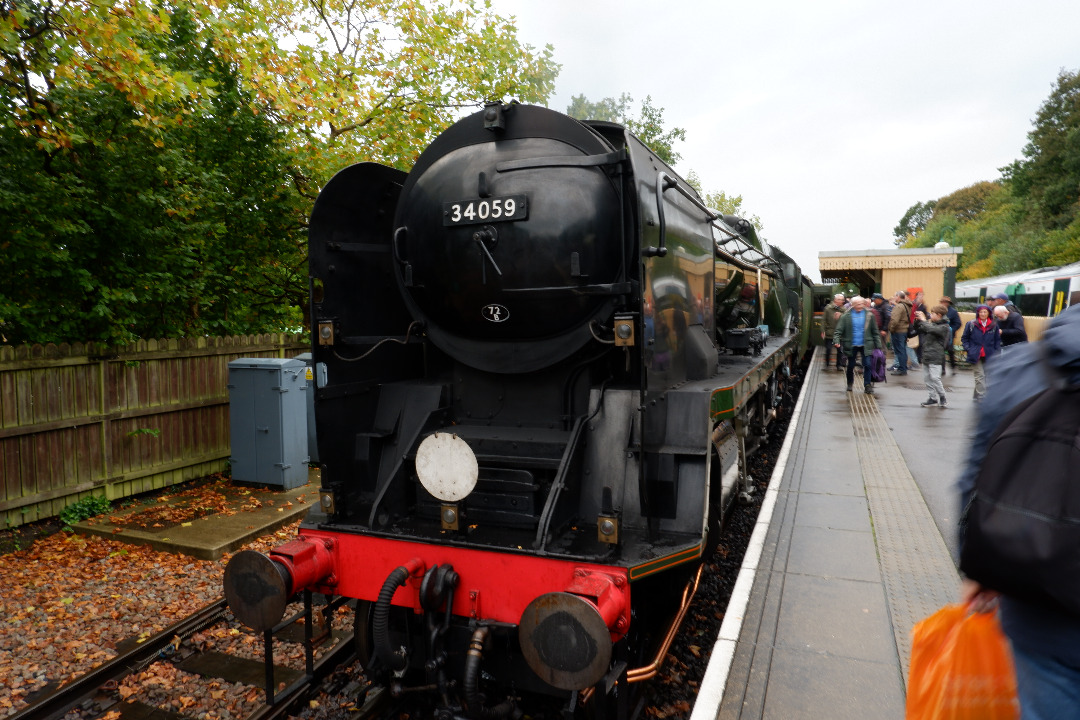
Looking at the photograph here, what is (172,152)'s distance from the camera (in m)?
6.11

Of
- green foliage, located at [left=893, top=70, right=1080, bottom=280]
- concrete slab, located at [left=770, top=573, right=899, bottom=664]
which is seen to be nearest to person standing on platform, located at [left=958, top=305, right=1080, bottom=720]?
concrete slab, located at [left=770, top=573, right=899, bottom=664]

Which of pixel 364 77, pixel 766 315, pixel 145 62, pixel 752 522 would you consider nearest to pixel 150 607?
pixel 145 62

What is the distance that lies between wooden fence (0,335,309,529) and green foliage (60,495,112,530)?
0.06 meters

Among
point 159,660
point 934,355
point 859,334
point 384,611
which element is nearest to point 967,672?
point 384,611

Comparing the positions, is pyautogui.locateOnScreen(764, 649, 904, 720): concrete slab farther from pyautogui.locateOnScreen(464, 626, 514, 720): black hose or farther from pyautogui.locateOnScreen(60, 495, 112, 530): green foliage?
pyautogui.locateOnScreen(60, 495, 112, 530): green foliage

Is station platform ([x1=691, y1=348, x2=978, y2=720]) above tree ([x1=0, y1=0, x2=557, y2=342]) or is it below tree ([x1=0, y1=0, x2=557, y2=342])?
below

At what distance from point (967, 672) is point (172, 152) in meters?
6.95

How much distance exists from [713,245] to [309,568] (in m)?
3.45

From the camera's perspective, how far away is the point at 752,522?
19.1 feet

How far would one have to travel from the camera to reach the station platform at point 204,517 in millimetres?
5266

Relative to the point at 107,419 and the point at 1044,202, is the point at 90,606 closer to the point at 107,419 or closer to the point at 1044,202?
the point at 107,419

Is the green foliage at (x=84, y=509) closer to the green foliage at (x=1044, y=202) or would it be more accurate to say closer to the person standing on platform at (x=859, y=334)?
the person standing on platform at (x=859, y=334)

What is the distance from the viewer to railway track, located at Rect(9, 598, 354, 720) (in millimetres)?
3100

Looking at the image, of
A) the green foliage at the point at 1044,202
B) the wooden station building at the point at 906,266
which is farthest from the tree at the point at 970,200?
the wooden station building at the point at 906,266
